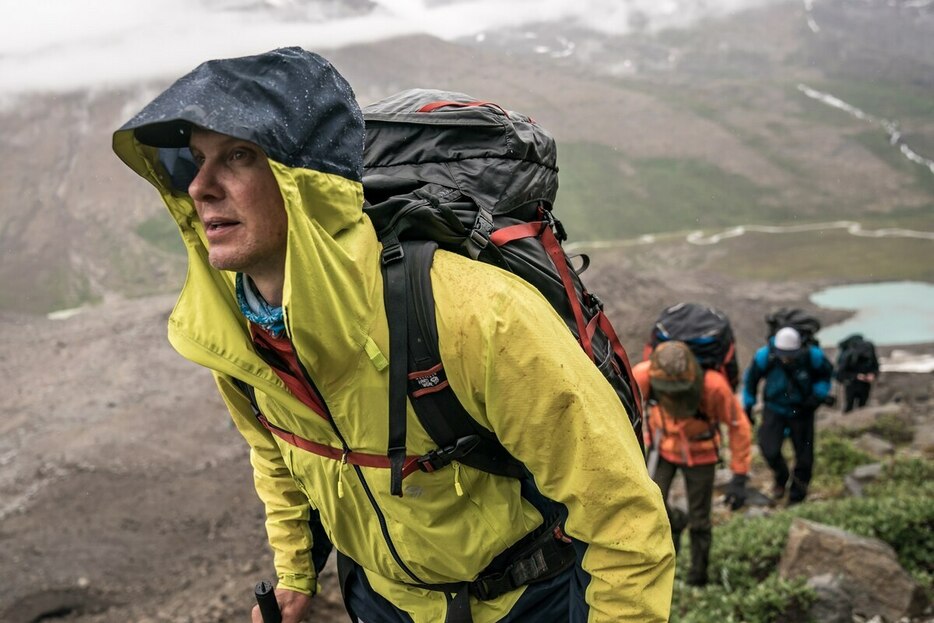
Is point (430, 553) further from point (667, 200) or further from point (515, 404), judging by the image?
point (667, 200)

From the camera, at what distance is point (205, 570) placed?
455 inches

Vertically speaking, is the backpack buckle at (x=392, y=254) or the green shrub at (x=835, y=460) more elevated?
the backpack buckle at (x=392, y=254)

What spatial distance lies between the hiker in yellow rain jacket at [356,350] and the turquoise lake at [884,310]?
127 ft

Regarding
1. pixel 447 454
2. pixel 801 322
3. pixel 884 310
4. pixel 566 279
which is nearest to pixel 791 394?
pixel 801 322

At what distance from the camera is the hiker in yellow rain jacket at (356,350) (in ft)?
7.62

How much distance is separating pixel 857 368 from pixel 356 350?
17.3 metres

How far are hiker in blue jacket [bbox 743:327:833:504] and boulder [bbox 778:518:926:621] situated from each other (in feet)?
11.2

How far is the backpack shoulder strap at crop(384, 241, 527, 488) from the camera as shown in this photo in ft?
8.17

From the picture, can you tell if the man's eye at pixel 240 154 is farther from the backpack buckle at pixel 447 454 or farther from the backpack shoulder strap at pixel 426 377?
the backpack buckle at pixel 447 454

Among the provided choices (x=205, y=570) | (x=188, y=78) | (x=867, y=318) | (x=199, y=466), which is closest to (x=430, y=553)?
(x=188, y=78)

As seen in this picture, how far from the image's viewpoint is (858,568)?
6723 mm

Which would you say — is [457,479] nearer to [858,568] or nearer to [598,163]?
[858,568]

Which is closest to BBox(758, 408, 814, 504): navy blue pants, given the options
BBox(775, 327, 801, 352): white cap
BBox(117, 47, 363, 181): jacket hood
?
BBox(775, 327, 801, 352): white cap

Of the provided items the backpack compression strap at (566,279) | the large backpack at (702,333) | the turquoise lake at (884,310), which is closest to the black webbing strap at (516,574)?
the backpack compression strap at (566,279)
